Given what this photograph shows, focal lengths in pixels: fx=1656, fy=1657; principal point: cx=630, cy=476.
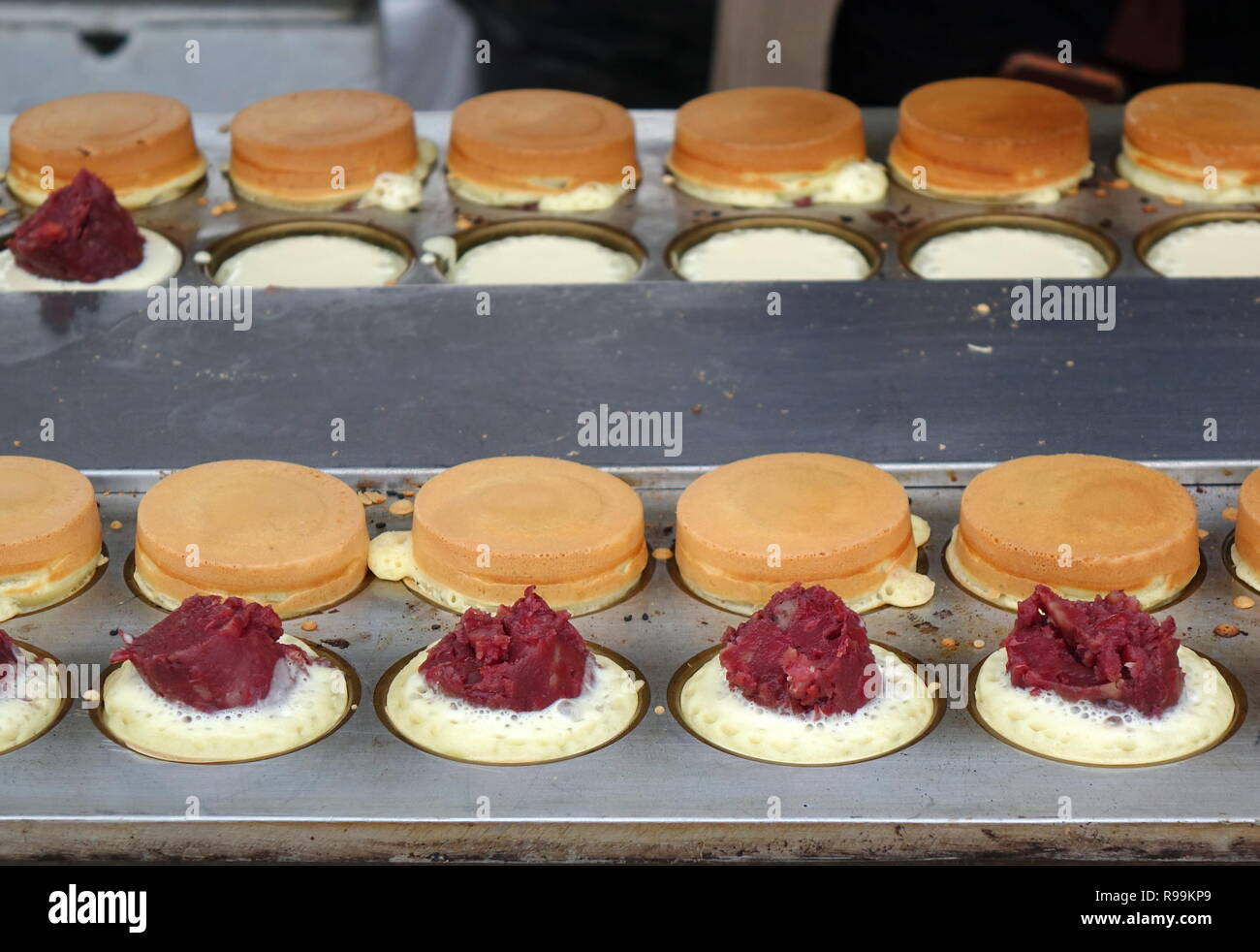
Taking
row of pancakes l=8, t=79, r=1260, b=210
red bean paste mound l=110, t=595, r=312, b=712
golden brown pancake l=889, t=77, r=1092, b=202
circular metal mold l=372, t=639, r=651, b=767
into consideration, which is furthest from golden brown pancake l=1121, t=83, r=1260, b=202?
red bean paste mound l=110, t=595, r=312, b=712

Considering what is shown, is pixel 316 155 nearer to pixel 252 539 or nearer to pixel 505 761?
pixel 252 539

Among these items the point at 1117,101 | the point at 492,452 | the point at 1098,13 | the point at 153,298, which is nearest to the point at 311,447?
the point at 492,452

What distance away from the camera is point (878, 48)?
19.9 feet

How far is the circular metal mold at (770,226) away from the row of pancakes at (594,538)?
3.72 feet

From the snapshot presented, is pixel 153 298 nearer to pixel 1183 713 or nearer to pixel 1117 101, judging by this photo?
pixel 1183 713

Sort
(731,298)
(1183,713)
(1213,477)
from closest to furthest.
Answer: (1183,713) → (1213,477) → (731,298)

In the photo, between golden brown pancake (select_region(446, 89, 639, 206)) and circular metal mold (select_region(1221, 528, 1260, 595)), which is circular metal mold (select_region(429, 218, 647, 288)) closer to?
golden brown pancake (select_region(446, 89, 639, 206))

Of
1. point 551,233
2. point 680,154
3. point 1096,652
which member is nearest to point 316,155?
point 551,233

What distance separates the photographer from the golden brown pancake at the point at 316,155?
4.25 metres

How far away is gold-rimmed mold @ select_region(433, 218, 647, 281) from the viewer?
413cm

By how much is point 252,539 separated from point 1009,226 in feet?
7.37

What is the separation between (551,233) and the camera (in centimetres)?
424
